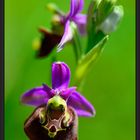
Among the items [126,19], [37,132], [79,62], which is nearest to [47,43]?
[79,62]

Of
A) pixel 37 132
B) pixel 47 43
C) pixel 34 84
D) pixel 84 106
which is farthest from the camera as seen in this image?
pixel 34 84

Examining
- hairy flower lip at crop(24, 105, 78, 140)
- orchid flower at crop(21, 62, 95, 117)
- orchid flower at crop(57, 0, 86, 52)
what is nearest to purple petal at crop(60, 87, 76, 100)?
orchid flower at crop(21, 62, 95, 117)

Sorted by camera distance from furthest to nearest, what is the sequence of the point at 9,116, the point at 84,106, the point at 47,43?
the point at 9,116
the point at 47,43
the point at 84,106

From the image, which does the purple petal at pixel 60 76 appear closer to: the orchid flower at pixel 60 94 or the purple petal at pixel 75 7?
the orchid flower at pixel 60 94

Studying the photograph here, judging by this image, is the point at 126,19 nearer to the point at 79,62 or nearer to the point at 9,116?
the point at 9,116

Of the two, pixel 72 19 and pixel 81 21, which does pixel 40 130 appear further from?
pixel 81 21

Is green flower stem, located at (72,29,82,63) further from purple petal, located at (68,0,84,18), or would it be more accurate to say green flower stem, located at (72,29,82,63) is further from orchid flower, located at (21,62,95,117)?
orchid flower, located at (21,62,95,117)

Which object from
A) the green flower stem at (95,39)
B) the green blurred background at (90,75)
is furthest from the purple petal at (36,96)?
the green blurred background at (90,75)

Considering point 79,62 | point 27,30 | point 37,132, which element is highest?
point 27,30
